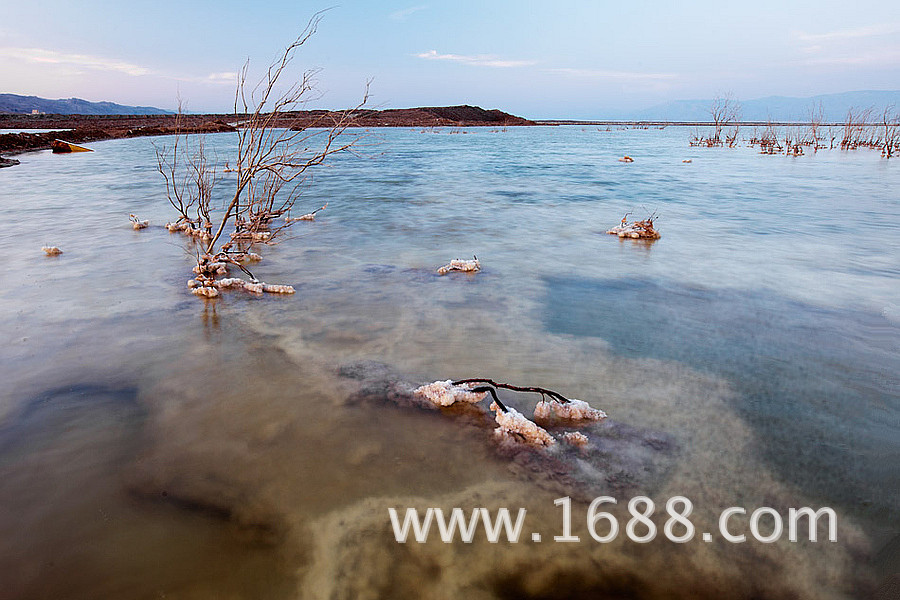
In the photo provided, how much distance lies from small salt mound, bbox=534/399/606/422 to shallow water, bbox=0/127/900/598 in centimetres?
19

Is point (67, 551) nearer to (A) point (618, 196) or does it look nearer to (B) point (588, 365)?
(B) point (588, 365)

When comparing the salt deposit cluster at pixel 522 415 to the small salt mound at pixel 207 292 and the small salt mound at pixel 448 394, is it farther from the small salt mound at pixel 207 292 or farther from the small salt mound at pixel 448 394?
the small salt mound at pixel 207 292

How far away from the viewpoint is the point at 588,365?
13.3 feet

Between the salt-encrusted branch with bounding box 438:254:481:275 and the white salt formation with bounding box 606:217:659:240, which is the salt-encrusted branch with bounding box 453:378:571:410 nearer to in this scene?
the salt-encrusted branch with bounding box 438:254:481:275

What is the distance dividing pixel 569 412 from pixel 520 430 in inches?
16.8

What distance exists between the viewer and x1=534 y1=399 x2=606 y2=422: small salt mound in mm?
3256

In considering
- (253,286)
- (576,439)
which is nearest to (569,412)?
(576,439)

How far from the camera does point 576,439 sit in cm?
302

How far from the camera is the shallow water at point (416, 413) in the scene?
2.21 metres

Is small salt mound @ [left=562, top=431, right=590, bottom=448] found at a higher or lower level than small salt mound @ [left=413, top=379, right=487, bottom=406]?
lower

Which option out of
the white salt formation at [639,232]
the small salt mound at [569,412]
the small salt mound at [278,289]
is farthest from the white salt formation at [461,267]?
the white salt formation at [639,232]

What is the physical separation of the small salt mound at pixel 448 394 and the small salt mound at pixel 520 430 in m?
0.32

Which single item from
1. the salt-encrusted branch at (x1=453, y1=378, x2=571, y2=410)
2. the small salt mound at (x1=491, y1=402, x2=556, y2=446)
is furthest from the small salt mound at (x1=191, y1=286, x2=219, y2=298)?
the small salt mound at (x1=491, y1=402, x2=556, y2=446)

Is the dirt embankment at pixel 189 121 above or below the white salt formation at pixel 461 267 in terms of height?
above
